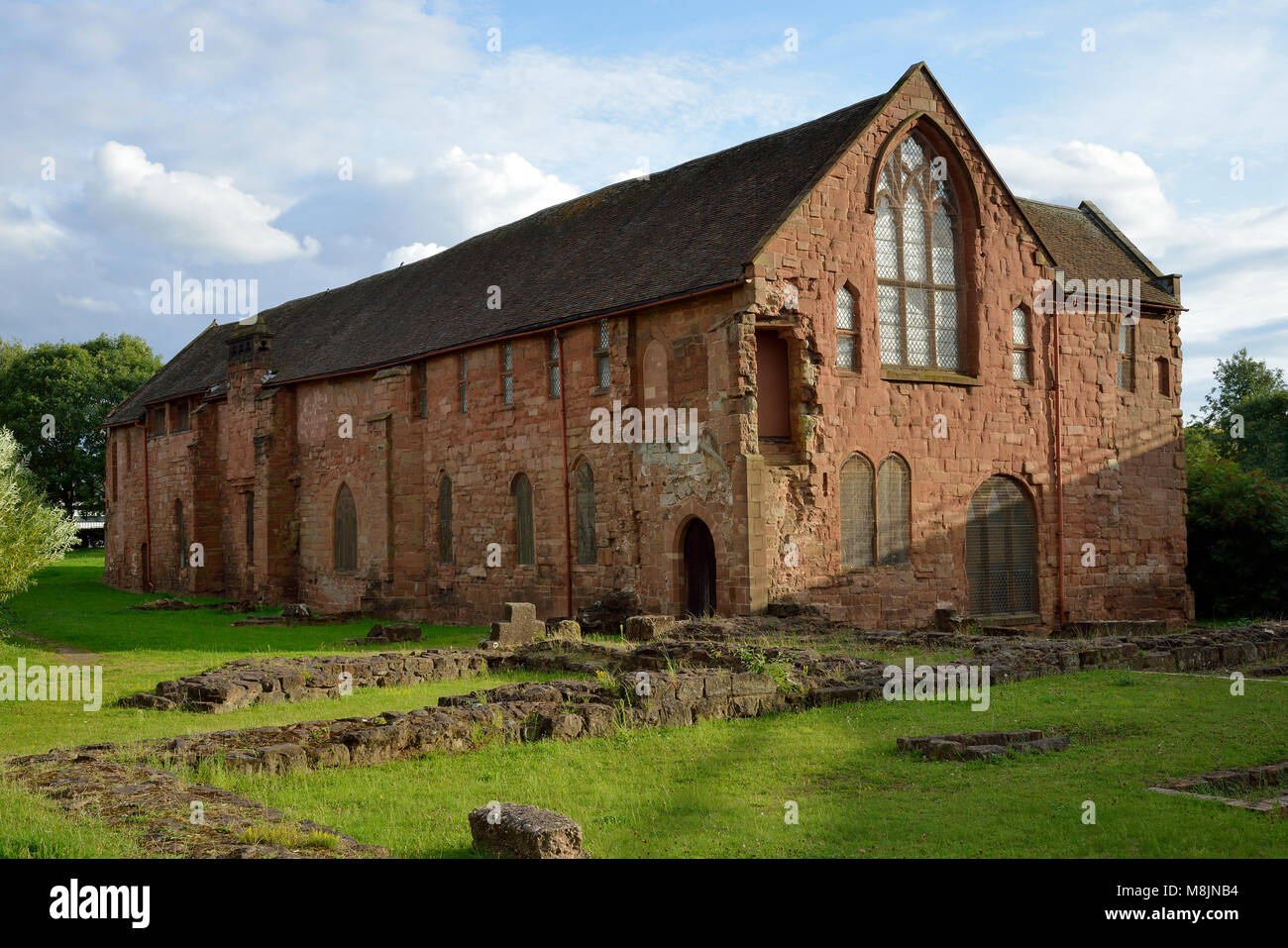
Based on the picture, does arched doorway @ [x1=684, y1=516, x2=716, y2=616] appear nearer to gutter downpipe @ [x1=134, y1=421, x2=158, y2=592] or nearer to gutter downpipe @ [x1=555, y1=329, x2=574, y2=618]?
gutter downpipe @ [x1=555, y1=329, x2=574, y2=618]

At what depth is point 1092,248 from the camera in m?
33.2

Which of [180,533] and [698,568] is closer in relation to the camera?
[698,568]

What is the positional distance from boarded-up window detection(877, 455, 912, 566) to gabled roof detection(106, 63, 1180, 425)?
5557 millimetres

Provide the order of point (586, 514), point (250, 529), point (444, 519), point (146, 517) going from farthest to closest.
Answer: point (146, 517), point (250, 529), point (444, 519), point (586, 514)

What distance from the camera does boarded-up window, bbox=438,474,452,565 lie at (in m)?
32.1

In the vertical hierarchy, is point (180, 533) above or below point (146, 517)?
below

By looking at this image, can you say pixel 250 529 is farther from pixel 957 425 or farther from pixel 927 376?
pixel 957 425

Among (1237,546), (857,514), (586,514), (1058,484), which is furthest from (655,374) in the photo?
(1237,546)

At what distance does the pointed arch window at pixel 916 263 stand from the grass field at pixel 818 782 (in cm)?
1076

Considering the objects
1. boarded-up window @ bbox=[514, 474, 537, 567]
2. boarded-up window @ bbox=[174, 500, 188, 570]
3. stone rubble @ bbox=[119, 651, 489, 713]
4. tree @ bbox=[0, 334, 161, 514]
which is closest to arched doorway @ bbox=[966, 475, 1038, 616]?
boarded-up window @ bbox=[514, 474, 537, 567]

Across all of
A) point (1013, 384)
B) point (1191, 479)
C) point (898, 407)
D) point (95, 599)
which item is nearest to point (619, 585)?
point (898, 407)

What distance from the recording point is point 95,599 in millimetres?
42406

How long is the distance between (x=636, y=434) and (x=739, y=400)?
3.45 metres

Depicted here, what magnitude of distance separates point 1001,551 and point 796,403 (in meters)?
6.62
